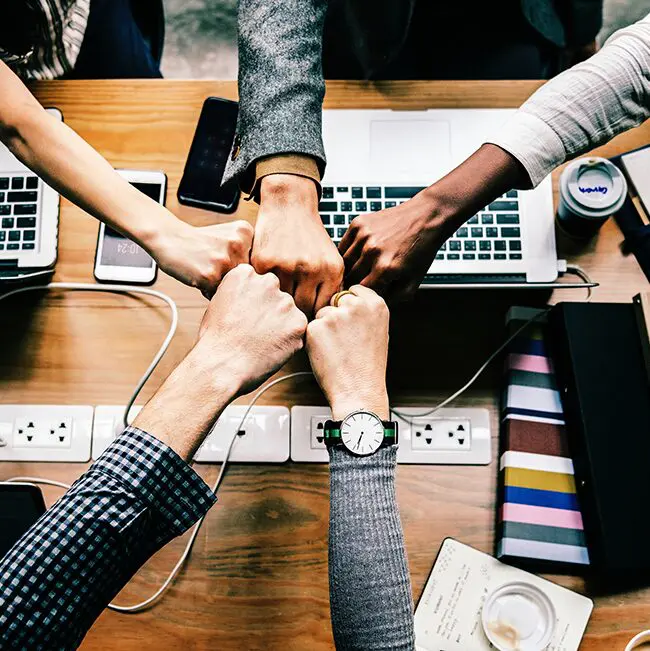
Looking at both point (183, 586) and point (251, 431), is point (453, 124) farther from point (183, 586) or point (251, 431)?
point (183, 586)

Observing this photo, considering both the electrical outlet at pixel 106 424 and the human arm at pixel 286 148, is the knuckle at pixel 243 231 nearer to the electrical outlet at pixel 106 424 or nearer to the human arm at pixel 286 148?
the human arm at pixel 286 148

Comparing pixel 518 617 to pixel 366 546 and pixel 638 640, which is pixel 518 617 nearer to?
pixel 638 640

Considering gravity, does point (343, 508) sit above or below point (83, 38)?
below

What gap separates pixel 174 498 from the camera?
2.32 feet

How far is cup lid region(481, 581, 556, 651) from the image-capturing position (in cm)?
88

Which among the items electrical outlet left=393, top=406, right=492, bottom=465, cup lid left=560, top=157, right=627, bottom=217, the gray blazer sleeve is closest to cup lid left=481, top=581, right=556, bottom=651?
electrical outlet left=393, top=406, right=492, bottom=465

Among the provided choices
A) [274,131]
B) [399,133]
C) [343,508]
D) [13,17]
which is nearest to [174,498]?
[343,508]

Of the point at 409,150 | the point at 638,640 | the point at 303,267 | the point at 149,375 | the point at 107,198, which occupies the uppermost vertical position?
the point at 409,150

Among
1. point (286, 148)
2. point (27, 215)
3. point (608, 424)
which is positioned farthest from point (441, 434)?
point (27, 215)

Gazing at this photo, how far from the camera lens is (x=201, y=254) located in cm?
86

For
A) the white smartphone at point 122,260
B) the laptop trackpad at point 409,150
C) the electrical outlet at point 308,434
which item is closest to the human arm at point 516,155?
the laptop trackpad at point 409,150

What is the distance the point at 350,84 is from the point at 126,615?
852mm

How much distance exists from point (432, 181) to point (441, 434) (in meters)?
0.37

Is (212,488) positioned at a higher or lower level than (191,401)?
lower
